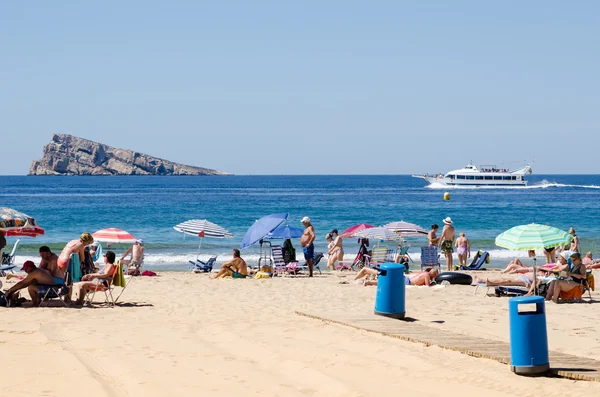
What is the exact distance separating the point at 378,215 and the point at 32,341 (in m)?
42.8

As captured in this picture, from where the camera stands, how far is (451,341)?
836 centimetres

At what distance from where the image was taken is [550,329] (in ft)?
31.9

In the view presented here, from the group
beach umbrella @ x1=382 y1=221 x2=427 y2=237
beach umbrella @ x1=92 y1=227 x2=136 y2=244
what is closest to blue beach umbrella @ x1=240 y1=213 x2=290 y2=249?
beach umbrella @ x1=92 y1=227 x2=136 y2=244

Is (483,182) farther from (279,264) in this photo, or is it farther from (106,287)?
(106,287)

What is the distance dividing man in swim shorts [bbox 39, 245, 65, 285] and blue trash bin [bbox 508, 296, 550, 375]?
688 centimetres

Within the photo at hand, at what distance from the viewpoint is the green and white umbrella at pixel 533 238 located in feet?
38.5

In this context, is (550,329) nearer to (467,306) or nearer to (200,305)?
(467,306)

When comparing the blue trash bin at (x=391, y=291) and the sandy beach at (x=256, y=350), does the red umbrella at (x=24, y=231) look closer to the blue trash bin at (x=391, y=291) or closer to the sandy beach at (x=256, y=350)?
the sandy beach at (x=256, y=350)

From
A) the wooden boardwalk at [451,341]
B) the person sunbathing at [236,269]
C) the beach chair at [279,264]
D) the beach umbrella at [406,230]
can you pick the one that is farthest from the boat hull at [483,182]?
the wooden boardwalk at [451,341]

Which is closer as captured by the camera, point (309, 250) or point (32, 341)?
point (32, 341)

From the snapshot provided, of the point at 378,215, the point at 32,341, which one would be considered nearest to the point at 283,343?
the point at 32,341

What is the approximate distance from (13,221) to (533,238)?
813cm

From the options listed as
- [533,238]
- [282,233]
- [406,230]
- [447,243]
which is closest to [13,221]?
[282,233]

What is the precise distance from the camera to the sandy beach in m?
6.50
